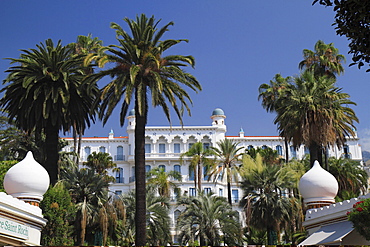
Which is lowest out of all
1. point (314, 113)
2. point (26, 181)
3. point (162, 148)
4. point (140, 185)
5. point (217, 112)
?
point (26, 181)

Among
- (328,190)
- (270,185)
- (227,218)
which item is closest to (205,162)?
(227,218)

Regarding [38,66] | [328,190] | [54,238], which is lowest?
[54,238]

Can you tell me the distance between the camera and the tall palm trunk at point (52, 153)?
31797 mm

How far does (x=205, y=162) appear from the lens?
195 feet

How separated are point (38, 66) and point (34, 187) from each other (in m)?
14.1

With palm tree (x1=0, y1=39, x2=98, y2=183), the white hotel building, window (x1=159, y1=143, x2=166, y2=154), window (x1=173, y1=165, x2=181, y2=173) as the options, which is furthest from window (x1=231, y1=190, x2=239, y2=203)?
palm tree (x1=0, y1=39, x2=98, y2=183)

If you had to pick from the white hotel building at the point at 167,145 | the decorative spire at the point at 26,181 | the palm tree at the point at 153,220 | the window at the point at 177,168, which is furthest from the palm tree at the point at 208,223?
the window at the point at 177,168

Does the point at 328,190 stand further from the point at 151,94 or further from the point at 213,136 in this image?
the point at 213,136

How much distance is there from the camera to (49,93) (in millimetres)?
31594

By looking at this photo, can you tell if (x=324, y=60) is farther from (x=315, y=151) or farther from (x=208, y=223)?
(x=208, y=223)

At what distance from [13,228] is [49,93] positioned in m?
15.1

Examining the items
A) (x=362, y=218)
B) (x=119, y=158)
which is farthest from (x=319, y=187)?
(x=119, y=158)

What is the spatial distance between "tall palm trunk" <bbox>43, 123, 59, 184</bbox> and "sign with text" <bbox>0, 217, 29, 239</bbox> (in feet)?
42.5

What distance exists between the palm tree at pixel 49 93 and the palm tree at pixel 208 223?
13363mm
